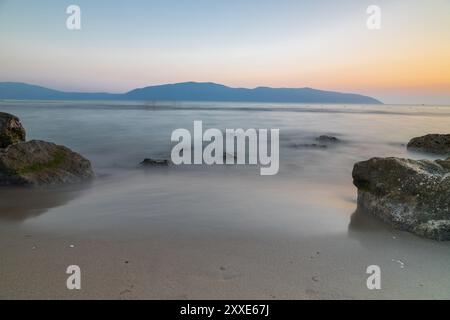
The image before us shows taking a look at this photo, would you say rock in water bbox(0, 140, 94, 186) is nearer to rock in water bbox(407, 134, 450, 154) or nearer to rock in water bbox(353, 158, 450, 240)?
rock in water bbox(353, 158, 450, 240)

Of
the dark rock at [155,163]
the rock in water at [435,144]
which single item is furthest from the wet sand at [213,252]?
the rock in water at [435,144]

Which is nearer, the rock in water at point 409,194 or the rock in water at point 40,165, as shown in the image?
the rock in water at point 409,194

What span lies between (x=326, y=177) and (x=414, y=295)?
5.72 meters

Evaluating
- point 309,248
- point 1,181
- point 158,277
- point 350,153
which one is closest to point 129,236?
point 158,277

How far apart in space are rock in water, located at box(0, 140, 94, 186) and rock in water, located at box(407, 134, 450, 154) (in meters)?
13.2

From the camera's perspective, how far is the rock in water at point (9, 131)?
8.82 meters

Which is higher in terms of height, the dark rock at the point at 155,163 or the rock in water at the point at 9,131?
the rock in water at the point at 9,131

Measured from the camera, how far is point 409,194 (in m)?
4.81

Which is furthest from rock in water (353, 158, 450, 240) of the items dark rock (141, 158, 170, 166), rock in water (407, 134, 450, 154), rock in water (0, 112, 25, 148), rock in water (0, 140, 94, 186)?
rock in water (407, 134, 450, 154)

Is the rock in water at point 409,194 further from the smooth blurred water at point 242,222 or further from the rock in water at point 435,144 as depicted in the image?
the rock in water at point 435,144

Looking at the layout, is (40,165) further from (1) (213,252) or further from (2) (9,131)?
(1) (213,252)

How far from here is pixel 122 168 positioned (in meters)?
9.59

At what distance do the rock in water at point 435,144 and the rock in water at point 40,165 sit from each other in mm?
13158
